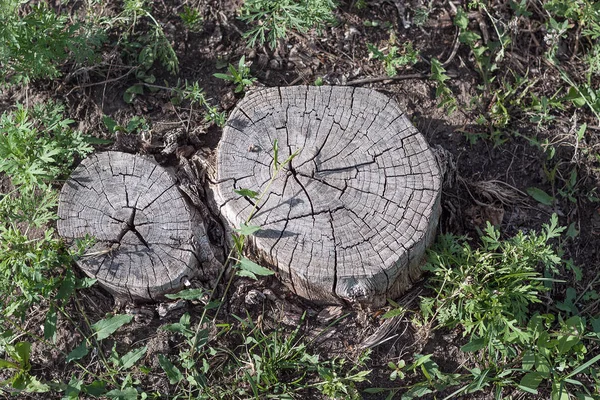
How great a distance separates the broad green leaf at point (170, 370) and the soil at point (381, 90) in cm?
19

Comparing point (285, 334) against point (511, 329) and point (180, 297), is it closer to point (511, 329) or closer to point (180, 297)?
point (180, 297)

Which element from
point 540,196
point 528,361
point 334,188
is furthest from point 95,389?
point 540,196

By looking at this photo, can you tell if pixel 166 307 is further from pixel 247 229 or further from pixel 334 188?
pixel 334 188

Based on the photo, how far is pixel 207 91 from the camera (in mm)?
4223

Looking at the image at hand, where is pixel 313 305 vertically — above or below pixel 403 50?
below

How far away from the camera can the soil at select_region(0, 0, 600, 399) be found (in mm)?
3609

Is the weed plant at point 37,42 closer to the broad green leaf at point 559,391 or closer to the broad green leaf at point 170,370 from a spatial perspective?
the broad green leaf at point 170,370

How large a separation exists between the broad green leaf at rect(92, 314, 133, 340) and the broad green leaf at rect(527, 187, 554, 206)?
2627 mm

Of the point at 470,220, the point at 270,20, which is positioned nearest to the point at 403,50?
the point at 270,20

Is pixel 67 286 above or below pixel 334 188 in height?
below

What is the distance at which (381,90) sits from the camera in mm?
4293

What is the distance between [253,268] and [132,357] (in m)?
0.83

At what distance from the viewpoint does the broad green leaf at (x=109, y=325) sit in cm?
331

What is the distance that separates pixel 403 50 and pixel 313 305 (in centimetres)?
194
